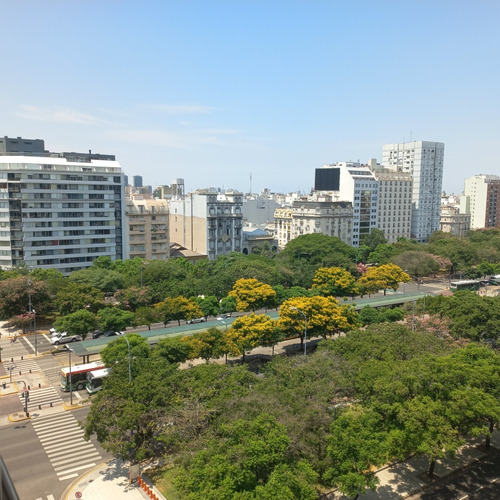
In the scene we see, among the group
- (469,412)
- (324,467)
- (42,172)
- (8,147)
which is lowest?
(324,467)

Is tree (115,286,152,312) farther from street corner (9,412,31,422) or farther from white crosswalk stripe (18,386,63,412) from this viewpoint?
street corner (9,412,31,422)

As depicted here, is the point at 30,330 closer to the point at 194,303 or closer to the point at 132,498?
the point at 194,303

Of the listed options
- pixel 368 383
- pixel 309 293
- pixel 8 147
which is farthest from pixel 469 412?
pixel 8 147

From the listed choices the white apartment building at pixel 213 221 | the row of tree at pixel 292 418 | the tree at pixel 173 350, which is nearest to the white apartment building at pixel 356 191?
the white apartment building at pixel 213 221

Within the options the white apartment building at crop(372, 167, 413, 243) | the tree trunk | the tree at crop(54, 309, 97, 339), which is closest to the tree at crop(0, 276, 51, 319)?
the tree at crop(54, 309, 97, 339)

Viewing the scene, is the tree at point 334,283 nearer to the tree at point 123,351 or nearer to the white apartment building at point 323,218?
the tree at point 123,351

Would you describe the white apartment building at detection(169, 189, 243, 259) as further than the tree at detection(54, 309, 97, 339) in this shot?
Yes
